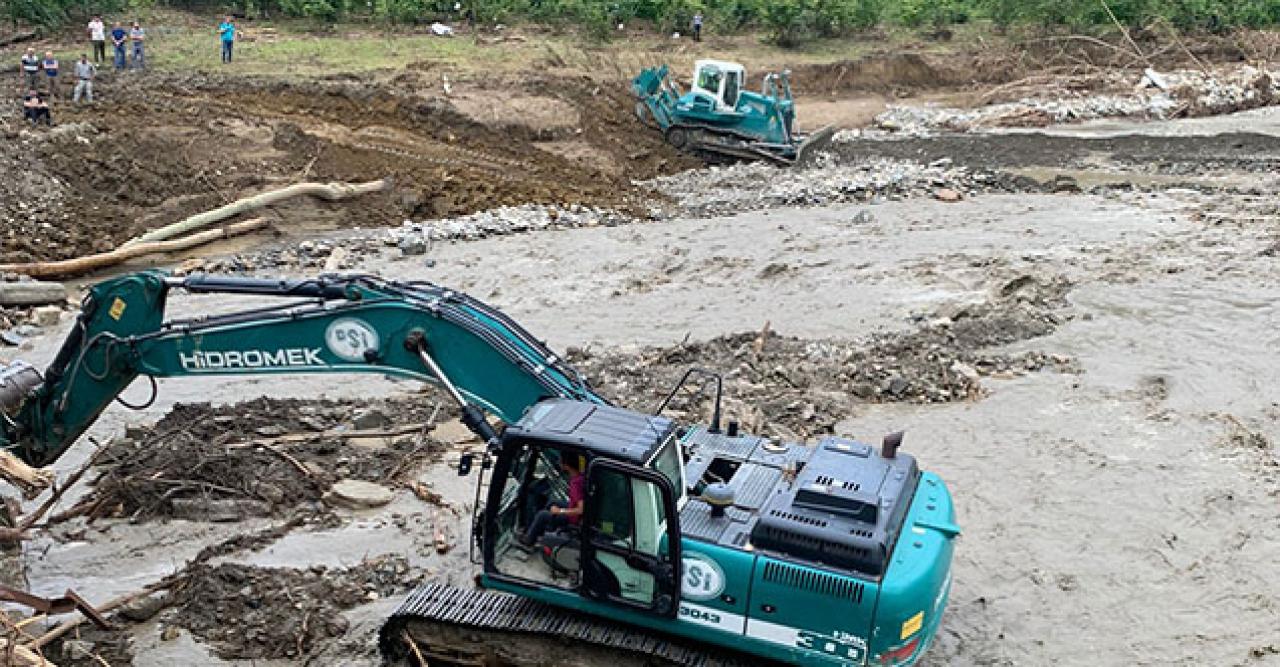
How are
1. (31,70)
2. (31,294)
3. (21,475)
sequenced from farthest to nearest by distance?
(31,70)
(31,294)
(21,475)

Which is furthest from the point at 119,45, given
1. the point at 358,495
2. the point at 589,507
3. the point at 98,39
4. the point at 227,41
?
the point at 589,507

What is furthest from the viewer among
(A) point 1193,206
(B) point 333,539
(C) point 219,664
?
(A) point 1193,206

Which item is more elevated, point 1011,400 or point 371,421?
point 1011,400

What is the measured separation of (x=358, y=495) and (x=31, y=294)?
8.88 m

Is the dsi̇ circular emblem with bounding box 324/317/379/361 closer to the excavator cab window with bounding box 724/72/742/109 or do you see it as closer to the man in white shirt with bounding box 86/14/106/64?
the excavator cab window with bounding box 724/72/742/109

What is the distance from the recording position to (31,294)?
17.5m

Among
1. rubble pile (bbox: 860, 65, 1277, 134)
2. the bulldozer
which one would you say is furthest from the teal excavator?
rubble pile (bbox: 860, 65, 1277, 134)

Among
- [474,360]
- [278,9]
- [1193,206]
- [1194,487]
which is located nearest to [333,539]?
[474,360]

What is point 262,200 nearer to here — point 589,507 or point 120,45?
point 120,45

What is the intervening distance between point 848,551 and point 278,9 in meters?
34.4

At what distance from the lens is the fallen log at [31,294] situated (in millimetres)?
17391

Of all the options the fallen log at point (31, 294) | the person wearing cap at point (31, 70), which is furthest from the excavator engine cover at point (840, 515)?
the person wearing cap at point (31, 70)

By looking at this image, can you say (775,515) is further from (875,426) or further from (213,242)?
(213,242)

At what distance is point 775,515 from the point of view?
7.57m
